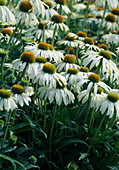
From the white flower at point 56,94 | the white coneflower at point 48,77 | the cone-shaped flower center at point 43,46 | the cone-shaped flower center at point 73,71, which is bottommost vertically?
the white flower at point 56,94

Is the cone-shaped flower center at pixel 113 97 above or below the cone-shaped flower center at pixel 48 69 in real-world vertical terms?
below

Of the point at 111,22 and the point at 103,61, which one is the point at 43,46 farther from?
the point at 111,22

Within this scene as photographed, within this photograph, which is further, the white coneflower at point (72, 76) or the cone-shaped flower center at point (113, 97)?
→ the white coneflower at point (72, 76)

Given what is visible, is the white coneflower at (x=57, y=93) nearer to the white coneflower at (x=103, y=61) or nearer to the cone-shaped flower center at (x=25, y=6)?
the white coneflower at (x=103, y=61)

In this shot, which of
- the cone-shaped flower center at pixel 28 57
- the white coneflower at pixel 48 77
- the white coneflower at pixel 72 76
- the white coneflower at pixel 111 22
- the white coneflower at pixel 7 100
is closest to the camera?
the white coneflower at pixel 7 100

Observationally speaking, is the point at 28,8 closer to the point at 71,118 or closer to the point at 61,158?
the point at 71,118

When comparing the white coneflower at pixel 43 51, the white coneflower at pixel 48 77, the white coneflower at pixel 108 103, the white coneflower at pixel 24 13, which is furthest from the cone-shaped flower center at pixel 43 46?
the white coneflower at pixel 108 103

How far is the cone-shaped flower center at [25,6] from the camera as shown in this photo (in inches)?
124

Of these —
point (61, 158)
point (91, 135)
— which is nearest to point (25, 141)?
point (61, 158)

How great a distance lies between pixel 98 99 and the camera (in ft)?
9.09

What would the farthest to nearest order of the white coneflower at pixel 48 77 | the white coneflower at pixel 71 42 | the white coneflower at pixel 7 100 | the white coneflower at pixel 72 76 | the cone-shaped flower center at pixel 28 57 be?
1. the white coneflower at pixel 71 42
2. the white coneflower at pixel 72 76
3. the cone-shaped flower center at pixel 28 57
4. the white coneflower at pixel 48 77
5. the white coneflower at pixel 7 100

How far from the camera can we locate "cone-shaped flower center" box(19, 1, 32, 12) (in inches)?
124

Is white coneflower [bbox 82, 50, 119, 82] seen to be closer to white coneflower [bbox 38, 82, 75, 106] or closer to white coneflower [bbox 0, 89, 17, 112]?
white coneflower [bbox 38, 82, 75, 106]

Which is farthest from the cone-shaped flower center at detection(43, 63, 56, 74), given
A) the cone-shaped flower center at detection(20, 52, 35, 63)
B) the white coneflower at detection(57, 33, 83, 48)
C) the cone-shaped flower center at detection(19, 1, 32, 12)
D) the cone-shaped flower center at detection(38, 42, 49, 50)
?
the white coneflower at detection(57, 33, 83, 48)
